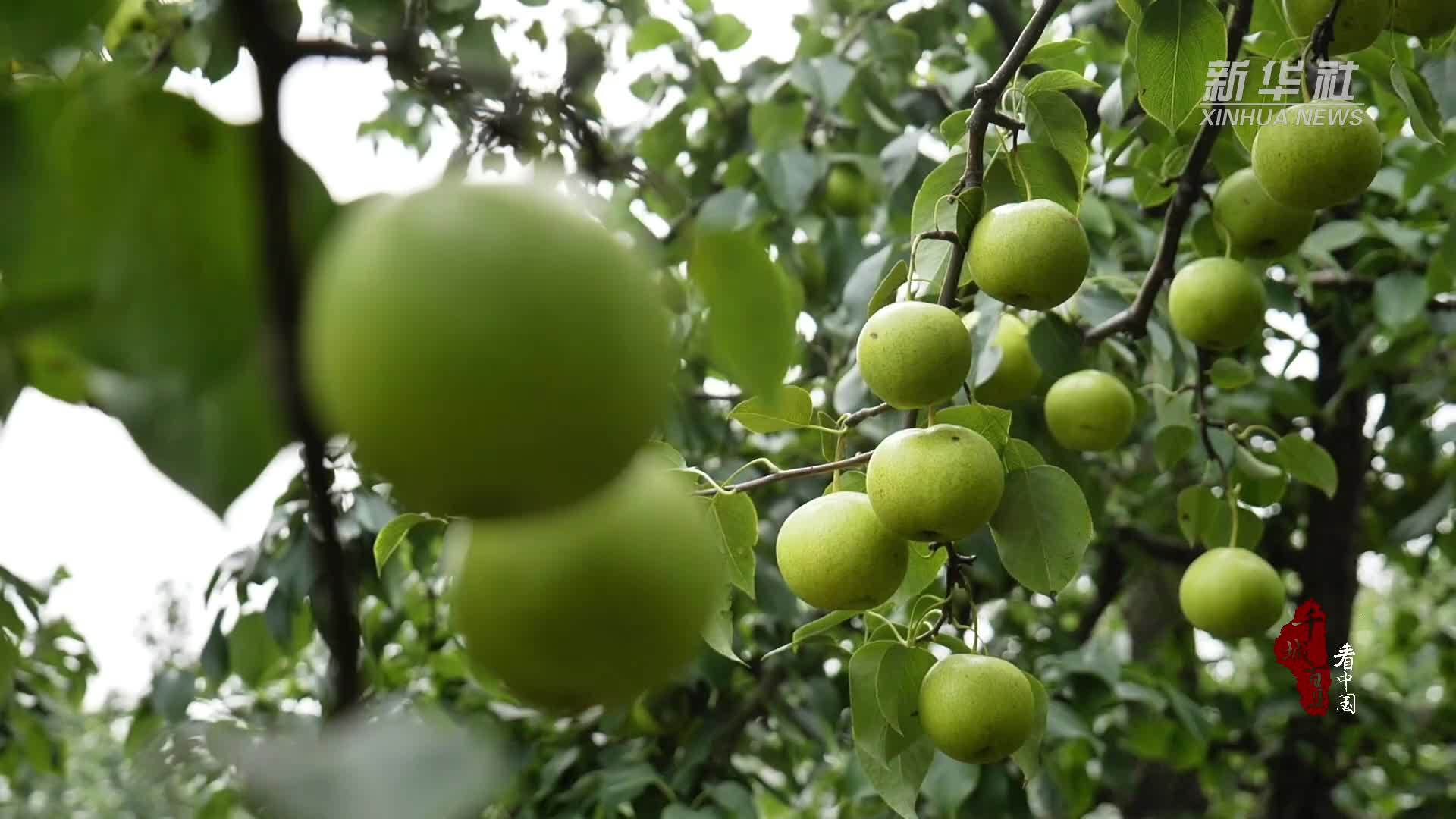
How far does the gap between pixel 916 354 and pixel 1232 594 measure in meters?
0.81

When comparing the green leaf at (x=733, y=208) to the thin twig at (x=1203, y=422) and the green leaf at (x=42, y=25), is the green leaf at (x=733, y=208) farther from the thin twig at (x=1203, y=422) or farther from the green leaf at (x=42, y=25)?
the green leaf at (x=42, y=25)

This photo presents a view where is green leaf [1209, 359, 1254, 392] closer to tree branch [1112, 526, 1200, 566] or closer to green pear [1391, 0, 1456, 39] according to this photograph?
green pear [1391, 0, 1456, 39]

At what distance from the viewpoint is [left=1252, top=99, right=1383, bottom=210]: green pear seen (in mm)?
1219

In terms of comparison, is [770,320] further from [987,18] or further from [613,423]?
[987,18]

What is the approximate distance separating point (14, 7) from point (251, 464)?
0.72 feet

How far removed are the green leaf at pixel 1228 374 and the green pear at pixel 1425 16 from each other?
1.94 feet

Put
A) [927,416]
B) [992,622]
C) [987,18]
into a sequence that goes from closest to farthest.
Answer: [927,416], [987,18], [992,622]

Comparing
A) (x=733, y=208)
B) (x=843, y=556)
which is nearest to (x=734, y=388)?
(x=733, y=208)

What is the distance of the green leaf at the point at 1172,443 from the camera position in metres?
1.66

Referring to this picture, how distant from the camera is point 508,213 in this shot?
0.39 metres

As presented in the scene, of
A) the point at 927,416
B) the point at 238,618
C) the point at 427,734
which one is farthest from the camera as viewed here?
the point at 238,618

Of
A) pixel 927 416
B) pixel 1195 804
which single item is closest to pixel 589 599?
pixel 927 416

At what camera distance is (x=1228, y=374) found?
1758 mm

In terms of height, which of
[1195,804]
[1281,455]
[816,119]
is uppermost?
[816,119]
